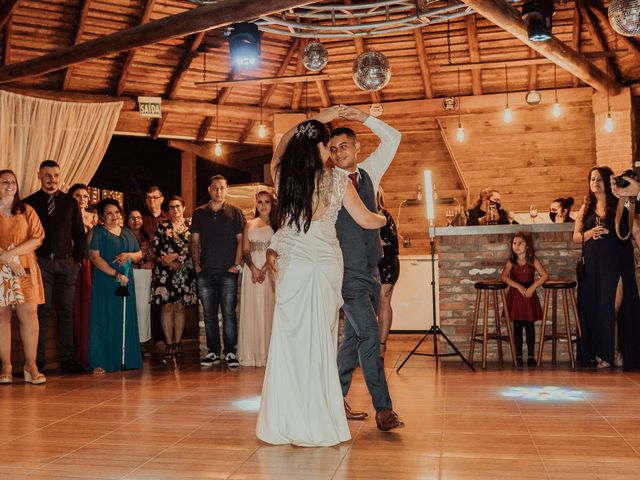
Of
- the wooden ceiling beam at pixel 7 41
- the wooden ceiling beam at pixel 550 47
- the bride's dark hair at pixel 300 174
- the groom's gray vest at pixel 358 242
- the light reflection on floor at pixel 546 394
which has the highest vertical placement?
the wooden ceiling beam at pixel 7 41

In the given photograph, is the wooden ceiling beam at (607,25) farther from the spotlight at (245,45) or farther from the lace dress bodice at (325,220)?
the lace dress bodice at (325,220)

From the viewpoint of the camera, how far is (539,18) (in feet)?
21.5

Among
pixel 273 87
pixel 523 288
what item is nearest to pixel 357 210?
pixel 523 288

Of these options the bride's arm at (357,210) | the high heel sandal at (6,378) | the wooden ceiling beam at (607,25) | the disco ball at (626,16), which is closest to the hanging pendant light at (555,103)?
the wooden ceiling beam at (607,25)

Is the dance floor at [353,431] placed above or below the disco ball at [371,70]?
below

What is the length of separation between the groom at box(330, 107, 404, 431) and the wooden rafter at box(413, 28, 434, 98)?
6.70 m

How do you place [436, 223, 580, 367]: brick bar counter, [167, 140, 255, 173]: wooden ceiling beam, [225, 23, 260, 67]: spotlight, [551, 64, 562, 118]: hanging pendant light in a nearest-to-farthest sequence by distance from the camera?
[436, 223, 580, 367]: brick bar counter
[225, 23, 260, 67]: spotlight
[551, 64, 562, 118]: hanging pendant light
[167, 140, 255, 173]: wooden ceiling beam

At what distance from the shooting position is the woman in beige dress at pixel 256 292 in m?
6.71

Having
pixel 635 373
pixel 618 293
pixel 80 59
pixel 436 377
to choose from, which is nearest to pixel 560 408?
pixel 436 377

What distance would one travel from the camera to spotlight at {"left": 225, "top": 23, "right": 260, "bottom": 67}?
309 inches

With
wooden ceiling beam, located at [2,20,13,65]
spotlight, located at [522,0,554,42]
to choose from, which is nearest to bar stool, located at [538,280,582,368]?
spotlight, located at [522,0,554,42]

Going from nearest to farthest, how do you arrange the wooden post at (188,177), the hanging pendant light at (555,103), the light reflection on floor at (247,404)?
the light reflection on floor at (247,404)
the hanging pendant light at (555,103)
the wooden post at (188,177)

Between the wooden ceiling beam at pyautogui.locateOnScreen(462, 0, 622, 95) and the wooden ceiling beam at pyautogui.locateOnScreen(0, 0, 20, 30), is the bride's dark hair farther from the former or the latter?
the wooden ceiling beam at pyautogui.locateOnScreen(0, 0, 20, 30)

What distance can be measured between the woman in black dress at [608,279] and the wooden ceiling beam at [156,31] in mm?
2900
